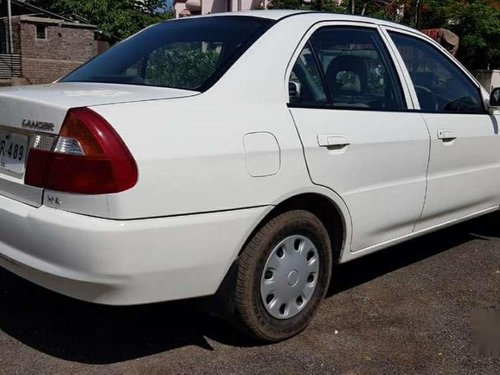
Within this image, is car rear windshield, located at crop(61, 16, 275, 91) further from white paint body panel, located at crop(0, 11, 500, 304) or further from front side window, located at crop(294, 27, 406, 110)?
front side window, located at crop(294, 27, 406, 110)

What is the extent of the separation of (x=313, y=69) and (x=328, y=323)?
1430 mm

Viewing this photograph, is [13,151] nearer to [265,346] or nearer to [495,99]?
[265,346]

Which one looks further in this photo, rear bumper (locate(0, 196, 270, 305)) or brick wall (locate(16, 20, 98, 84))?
brick wall (locate(16, 20, 98, 84))

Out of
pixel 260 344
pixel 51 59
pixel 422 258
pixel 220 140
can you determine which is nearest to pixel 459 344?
pixel 260 344

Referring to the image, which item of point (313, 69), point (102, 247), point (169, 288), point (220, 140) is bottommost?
point (169, 288)

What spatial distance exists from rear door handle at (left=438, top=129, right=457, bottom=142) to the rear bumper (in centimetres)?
168

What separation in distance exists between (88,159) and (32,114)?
0.40m

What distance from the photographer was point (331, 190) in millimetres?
3115

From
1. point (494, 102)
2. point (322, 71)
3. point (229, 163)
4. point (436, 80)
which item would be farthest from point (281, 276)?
point (494, 102)

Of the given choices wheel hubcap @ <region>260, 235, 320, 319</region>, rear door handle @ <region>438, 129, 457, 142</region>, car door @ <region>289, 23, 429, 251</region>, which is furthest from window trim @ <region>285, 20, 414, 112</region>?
wheel hubcap @ <region>260, 235, 320, 319</region>

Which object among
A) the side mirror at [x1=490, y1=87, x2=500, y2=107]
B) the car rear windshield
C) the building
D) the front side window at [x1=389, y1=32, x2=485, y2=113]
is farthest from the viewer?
the building

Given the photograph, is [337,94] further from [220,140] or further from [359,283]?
[359,283]

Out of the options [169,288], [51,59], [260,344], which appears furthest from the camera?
[51,59]

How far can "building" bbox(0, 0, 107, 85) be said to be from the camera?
933 inches
